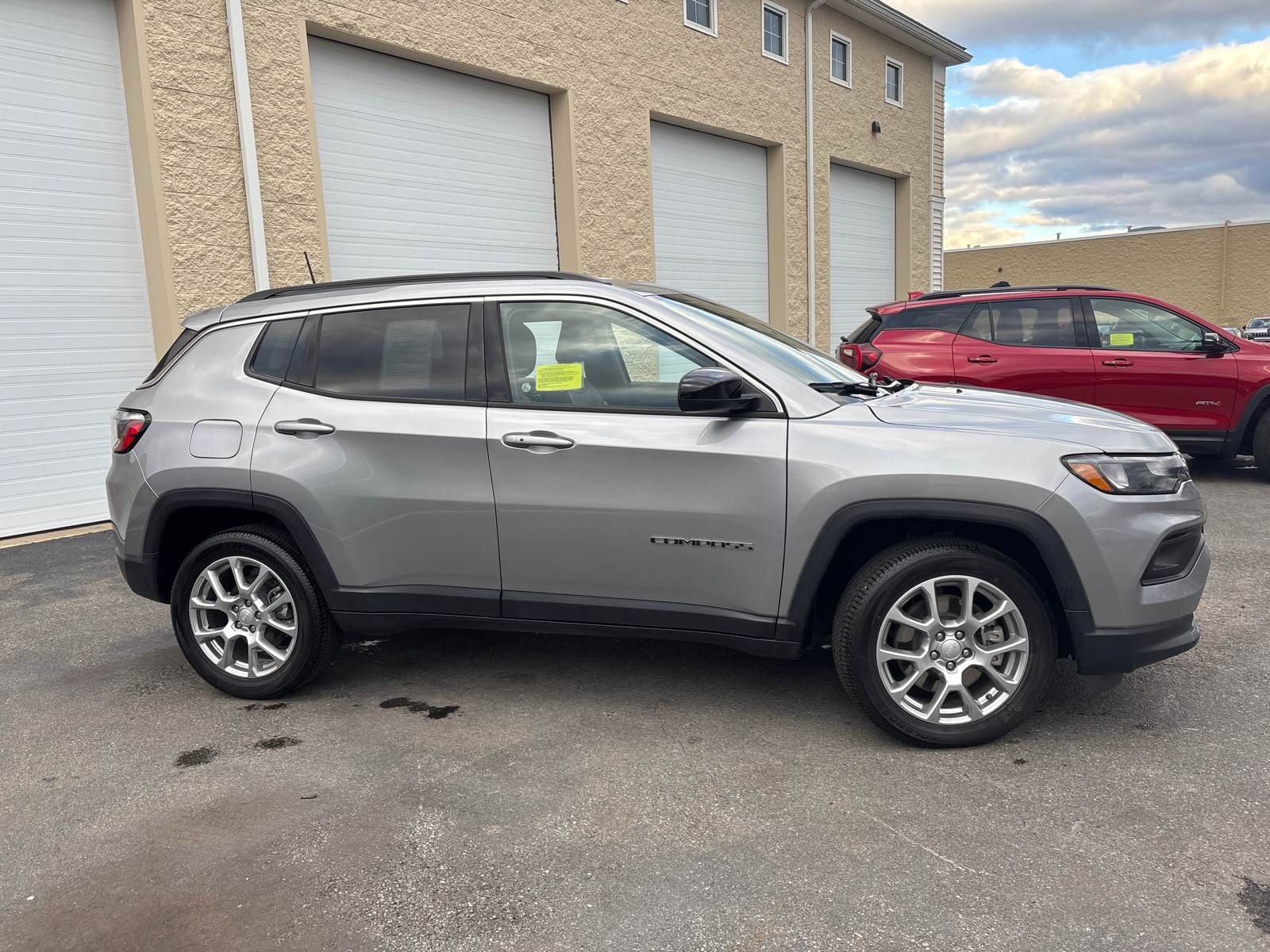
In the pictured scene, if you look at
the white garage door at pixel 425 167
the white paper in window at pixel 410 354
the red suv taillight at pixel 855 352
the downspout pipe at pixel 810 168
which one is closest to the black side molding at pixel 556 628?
the white paper in window at pixel 410 354

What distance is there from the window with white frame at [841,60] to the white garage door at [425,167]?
7.84m

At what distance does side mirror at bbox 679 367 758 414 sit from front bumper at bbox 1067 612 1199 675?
1370 mm

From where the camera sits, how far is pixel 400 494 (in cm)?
372

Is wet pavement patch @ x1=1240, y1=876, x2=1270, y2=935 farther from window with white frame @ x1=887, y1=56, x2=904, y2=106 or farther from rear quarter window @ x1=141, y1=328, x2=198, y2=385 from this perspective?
window with white frame @ x1=887, y1=56, x2=904, y2=106

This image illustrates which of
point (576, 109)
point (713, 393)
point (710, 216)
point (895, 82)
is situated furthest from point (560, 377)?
point (895, 82)

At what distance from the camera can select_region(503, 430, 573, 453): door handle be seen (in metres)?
3.55

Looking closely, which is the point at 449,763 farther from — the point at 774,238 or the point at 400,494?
the point at 774,238

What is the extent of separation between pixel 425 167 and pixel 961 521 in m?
8.47

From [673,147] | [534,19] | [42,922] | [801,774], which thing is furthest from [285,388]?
[673,147]

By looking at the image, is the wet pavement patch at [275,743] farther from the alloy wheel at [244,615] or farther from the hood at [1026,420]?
the hood at [1026,420]

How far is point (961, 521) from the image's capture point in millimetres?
3311

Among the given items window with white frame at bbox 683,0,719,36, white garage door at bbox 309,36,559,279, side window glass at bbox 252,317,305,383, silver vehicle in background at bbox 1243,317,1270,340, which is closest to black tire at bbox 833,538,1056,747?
side window glass at bbox 252,317,305,383

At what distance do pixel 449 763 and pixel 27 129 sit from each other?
7073 millimetres

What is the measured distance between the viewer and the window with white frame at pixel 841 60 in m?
17.0
